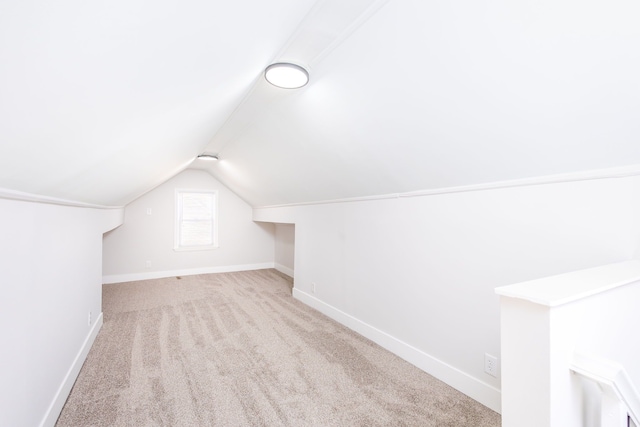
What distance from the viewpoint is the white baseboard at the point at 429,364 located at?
6.45ft

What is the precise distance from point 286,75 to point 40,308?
196cm

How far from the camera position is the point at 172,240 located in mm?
5863

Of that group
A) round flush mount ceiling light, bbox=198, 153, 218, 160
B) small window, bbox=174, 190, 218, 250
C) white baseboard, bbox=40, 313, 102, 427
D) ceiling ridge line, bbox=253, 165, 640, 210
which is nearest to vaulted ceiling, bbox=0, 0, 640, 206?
ceiling ridge line, bbox=253, 165, 640, 210

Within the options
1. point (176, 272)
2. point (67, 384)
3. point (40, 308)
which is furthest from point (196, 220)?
point (40, 308)

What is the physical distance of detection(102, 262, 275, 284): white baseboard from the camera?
5352mm

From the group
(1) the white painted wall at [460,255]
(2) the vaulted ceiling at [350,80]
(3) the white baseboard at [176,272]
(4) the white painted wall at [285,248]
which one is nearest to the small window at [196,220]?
(3) the white baseboard at [176,272]

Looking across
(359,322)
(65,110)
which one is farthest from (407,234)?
(65,110)

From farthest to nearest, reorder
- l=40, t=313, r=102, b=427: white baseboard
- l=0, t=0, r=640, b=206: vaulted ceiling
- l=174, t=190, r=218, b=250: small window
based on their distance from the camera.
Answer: l=174, t=190, r=218, b=250: small window
l=40, t=313, r=102, b=427: white baseboard
l=0, t=0, r=640, b=206: vaulted ceiling

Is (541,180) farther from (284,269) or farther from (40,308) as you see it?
(284,269)

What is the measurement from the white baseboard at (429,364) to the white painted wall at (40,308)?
2456mm

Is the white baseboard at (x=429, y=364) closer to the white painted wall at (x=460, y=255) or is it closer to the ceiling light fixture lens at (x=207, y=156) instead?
the white painted wall at (x=460, y=255)

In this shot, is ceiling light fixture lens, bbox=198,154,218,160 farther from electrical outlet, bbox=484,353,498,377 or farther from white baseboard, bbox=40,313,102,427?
electrical outlet, bbox=484,353,498,377

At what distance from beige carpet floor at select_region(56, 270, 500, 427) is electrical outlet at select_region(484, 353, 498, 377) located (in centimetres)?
25

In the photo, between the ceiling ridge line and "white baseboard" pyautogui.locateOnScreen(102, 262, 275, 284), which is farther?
"white baseboard" pyautogui.locateOnScreen(102, 262, 275, 284)
